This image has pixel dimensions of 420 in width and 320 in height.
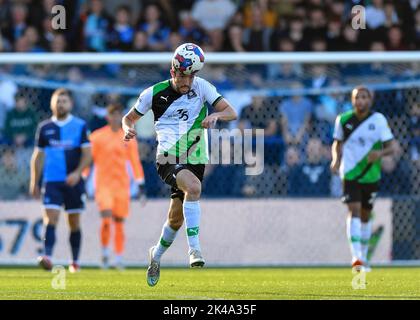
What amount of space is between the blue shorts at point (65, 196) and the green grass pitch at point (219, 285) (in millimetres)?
990

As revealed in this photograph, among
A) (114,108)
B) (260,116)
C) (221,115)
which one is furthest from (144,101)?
(260,116)

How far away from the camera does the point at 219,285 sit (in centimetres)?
1280

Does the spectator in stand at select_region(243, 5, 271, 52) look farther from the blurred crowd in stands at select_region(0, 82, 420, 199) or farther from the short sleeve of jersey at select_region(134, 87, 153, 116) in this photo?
the short sleeve of jersey at select_region(134, 87, 153, 116)

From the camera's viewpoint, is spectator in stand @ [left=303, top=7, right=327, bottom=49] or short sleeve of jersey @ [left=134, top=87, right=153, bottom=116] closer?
short sleeve of jersey @ [left=134, top=87, right=153, bottom=116]

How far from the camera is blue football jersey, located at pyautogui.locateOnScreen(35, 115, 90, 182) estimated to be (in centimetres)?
1659

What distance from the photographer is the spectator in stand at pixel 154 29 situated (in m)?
21.1

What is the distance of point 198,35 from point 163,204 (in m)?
3.70

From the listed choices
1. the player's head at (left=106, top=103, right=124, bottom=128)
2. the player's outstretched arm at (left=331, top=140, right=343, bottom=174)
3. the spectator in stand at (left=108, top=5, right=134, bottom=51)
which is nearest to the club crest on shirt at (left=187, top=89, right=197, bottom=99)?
the player's outstretched arm at (left=331, top=140, right=343, bottom=174)

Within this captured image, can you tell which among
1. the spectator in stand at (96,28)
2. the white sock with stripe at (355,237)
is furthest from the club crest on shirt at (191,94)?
the spectator in stand at (96,28)

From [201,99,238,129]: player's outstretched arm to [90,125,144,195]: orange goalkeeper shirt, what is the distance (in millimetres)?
6026

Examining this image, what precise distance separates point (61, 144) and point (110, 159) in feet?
5.21

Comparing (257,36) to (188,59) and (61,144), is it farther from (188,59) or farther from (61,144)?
(188,59)

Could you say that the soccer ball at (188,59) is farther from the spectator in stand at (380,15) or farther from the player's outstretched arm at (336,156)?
the spectator in stand at (380,15)
